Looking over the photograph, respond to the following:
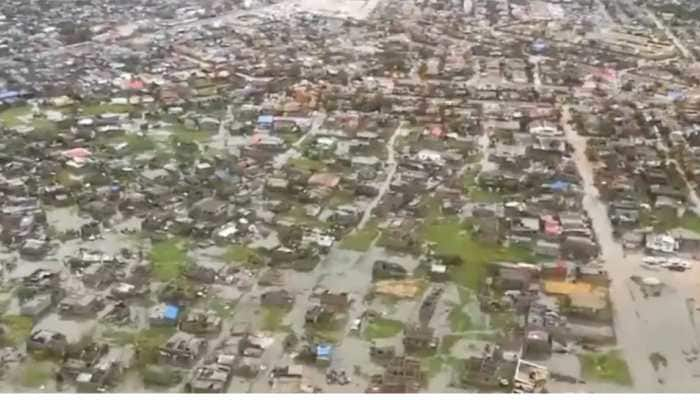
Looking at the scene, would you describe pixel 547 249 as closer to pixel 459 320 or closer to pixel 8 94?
pixel 459 320

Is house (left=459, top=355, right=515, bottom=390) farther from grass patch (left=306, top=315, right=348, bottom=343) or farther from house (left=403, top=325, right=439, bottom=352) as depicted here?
grass patch (left=306, top=315, right=348, bottom=343)

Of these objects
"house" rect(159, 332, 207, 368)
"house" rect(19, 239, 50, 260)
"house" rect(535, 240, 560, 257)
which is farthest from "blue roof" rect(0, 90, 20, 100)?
"house" rect(535, 240, 560, 257)

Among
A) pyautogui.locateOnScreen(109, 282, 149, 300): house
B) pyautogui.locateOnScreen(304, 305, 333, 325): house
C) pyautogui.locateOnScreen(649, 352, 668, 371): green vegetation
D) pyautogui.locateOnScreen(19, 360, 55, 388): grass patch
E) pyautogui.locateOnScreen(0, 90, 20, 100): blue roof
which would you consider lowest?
pyautogui.locateOnScreen(0, 90, 20, 100): blue roof

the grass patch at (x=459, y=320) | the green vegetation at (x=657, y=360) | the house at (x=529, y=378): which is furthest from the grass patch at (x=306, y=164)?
the green vegetation at (x=657, y=360)

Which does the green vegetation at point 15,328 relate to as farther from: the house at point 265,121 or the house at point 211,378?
the house at point 265,121

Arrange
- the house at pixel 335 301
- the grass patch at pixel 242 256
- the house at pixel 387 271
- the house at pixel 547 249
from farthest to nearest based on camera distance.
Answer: the house at pixel 547 249 → the grass patch at pixel 242 256 → the house at pixel 387 271 → the house at pixel 335 301

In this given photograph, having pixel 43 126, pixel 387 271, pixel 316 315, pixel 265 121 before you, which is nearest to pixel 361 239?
pixel 387 271
